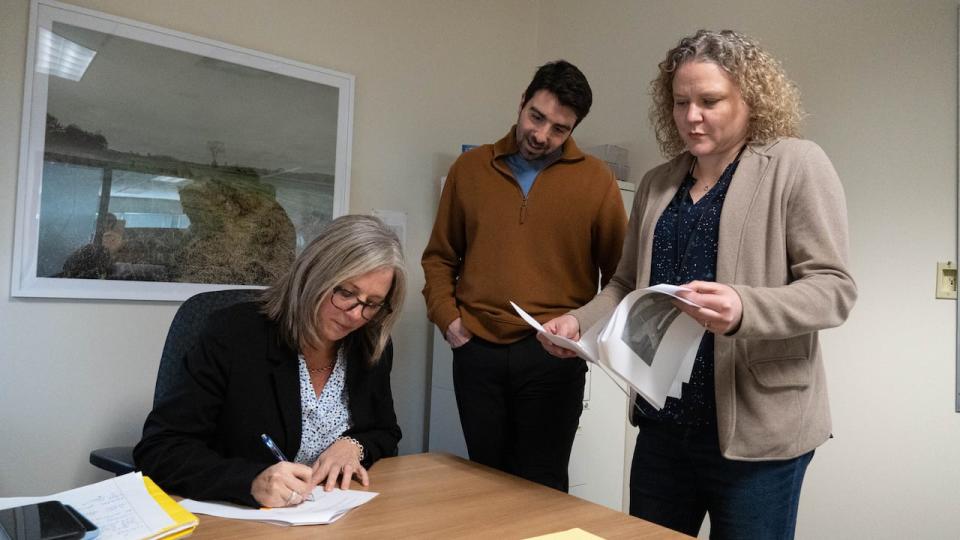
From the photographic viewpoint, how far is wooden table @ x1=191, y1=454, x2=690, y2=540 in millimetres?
1085

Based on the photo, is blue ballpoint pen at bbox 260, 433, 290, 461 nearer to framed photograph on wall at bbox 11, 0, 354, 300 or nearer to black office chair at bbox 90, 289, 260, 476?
black office chair at bbox 90, 289, 260, 476

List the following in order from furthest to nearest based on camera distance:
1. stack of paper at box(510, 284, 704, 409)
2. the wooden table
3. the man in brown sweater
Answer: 1. the man in brown sweater
2. stack of paper at box(510, 284, 704, 409)
3. the wooden table

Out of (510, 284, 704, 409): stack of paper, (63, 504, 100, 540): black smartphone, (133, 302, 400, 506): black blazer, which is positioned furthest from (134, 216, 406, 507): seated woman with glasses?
(510, 284, 704, 409): stack of paper

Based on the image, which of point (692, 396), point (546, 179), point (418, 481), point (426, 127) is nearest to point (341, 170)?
point (426, 127)

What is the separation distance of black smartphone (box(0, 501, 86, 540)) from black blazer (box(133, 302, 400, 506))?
263mm

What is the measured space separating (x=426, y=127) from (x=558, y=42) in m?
0.92

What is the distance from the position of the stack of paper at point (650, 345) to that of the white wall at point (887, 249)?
1.55 meters

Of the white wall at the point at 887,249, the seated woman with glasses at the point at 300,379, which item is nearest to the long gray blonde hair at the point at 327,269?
the seated woman with glasses at the point at 300,379

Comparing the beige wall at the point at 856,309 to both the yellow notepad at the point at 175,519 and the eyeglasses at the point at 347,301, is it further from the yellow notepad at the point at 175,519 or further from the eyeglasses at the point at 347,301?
the yellow notepad at the point at 175,519

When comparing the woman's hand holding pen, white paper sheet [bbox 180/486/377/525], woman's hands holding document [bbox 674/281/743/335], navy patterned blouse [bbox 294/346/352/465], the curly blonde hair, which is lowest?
white paper sheet [bbox 180/486/377/525]

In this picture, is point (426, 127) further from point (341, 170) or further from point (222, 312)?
point (222, 312)

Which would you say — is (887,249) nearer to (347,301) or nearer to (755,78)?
(755,78)

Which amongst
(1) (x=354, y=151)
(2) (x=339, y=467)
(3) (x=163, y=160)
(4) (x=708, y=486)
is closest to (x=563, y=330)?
(4) (x=708, y=486)

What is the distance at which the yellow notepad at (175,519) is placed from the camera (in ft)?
3.14
